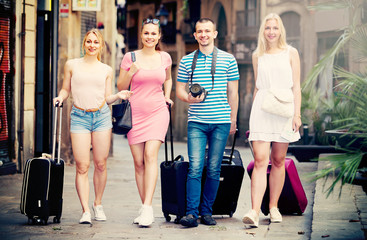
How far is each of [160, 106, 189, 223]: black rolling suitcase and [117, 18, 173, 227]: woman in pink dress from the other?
0.14m

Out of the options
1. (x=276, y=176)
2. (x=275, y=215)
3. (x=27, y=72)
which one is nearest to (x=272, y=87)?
(x=276, y=176)

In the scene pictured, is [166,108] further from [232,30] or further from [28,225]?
[232,30]

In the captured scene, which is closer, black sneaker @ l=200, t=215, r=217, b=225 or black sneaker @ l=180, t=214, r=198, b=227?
black sneaker @ l=180, t=214, r=198, b=227

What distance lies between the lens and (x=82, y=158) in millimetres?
7367

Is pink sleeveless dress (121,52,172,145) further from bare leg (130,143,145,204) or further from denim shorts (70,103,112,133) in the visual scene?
denim shorts (70,103,112,133)

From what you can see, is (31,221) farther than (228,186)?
No

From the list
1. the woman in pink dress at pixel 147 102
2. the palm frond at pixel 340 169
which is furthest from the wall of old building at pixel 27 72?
the palm frond at pixel 340 169

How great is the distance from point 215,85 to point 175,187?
0.99 meters

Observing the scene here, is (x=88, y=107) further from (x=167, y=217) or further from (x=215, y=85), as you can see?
(x=167, y=217)

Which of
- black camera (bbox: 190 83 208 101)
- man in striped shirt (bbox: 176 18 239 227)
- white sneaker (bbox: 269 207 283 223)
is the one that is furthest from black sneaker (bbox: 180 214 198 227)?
black camera (bbox: 190 83 208 101)

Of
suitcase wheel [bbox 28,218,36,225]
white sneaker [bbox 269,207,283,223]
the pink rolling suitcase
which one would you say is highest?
the pink rolling suitcase

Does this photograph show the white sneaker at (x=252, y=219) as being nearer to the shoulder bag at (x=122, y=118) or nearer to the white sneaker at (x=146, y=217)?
the white sneaker at (x=146, y=217)

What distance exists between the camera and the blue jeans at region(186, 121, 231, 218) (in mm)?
7220

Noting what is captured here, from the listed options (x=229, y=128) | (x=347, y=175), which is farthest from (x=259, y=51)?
(x=347, y=175)
